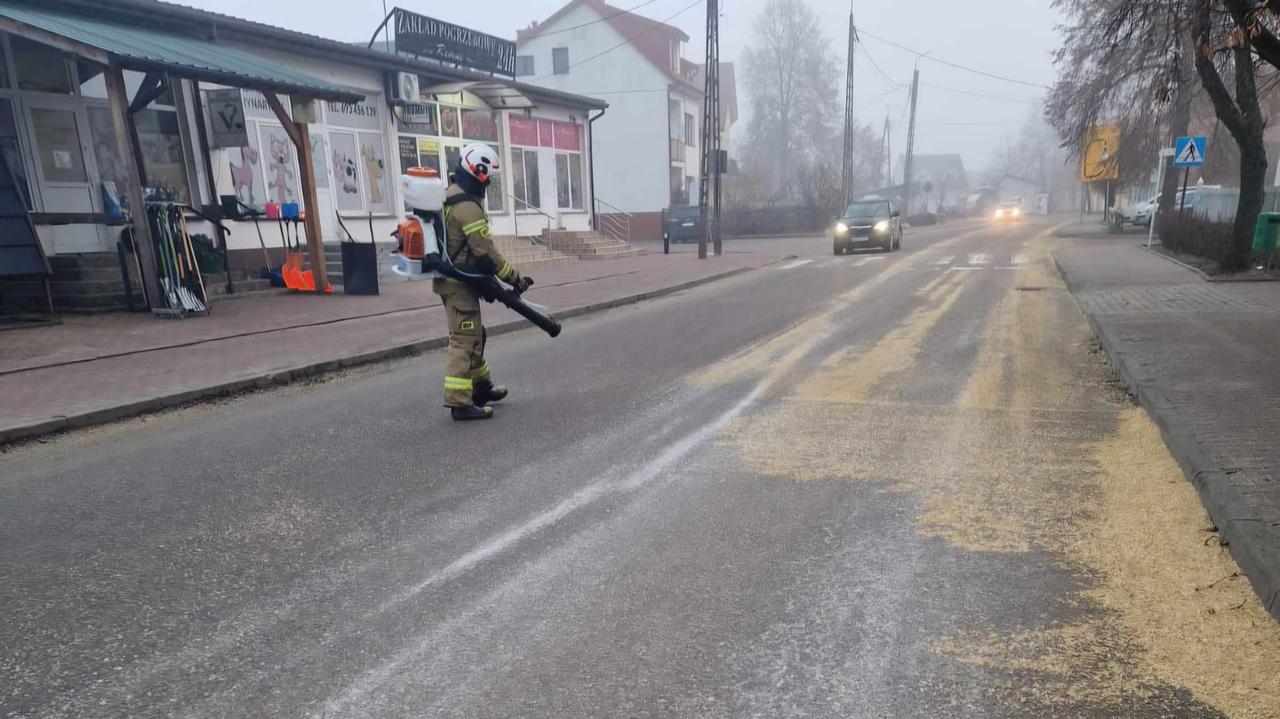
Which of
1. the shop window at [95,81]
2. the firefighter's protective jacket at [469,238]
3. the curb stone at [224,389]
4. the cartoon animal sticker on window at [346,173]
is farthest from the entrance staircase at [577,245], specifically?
the firefighter's protective jacket at [469,238]

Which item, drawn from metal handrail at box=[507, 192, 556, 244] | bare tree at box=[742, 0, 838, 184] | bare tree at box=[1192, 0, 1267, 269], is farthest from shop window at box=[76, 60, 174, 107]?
bare tree at box=[742, 0, 838, 184]

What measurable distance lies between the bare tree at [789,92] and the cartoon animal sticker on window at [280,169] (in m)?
55.2

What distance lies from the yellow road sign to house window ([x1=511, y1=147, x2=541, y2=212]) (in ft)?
61.3

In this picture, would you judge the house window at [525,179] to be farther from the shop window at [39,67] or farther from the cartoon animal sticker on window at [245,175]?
the shop window at [39,67]

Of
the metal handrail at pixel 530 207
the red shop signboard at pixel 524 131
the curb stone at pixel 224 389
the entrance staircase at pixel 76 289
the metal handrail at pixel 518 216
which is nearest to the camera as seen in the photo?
the curb stone at pixel 224 389

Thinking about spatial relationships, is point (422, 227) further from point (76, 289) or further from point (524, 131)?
point (524, 131)

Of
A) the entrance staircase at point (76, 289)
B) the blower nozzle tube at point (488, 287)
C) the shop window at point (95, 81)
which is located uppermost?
the shop window at point (95, 81)

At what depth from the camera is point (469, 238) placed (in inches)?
234

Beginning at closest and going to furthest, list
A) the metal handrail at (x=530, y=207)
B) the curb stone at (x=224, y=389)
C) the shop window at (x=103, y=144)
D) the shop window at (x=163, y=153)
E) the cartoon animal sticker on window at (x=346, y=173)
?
1. the curb stone at (x=224, y=389)
2. the shop window at (x=103, y=144)
3. the shop window at (x=163, y=153)
4. the cartoon animal sticker on window at (x=346, y=173)
5. the metal handrail at (x=530, y=207)

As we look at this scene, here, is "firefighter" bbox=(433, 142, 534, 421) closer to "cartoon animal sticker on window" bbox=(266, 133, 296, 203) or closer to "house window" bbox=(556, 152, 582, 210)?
"cartoon animal sticker on window" bbox=(266, 133, 296, 203)

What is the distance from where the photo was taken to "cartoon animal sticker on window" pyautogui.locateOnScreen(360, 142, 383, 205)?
1902cm

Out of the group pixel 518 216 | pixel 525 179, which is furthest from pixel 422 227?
pixel 525 179

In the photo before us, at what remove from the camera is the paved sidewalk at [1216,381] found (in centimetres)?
360

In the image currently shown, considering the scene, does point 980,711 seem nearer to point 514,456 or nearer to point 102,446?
point 514,456
